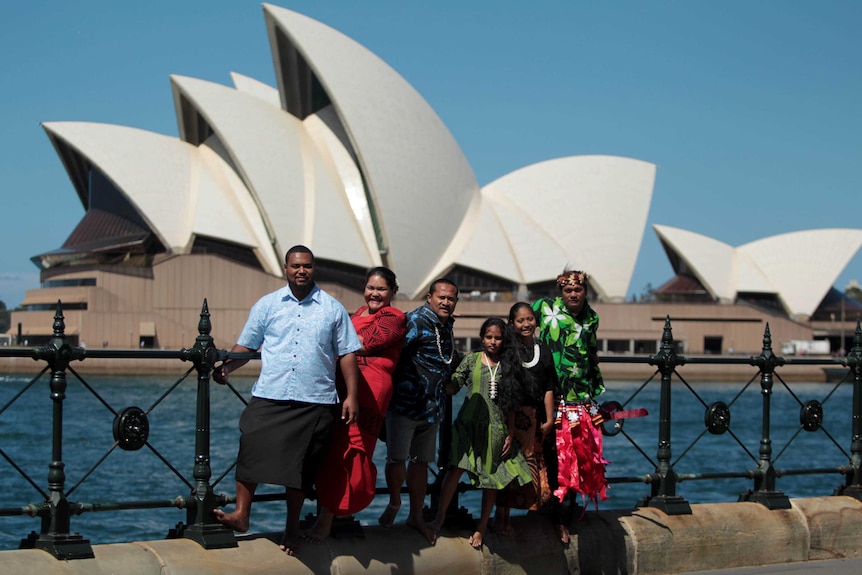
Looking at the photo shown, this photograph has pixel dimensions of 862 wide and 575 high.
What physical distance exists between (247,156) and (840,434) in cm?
2644

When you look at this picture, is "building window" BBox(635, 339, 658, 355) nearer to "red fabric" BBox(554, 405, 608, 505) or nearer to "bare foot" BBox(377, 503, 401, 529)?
"red fabric" BBox(554, 405, 608, 505)

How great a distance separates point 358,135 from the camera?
4350cm

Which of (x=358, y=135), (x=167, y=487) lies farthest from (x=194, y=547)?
(x=358, y=135)

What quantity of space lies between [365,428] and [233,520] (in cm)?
60

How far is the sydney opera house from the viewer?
4344cm

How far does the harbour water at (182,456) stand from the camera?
10609 millimetres

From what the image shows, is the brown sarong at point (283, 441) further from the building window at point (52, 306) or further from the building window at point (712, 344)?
the building window at point (712, 344)

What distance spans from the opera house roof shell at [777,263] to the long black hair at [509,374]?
52482 mm

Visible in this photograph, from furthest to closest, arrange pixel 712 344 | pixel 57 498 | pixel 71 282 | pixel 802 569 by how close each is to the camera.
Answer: pixel 712 344, pixel 71 282, pixel 802 569, pixel 57 498

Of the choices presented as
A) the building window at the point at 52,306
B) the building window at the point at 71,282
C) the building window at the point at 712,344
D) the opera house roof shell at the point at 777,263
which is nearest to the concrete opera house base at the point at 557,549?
the building window at the point at 52,306

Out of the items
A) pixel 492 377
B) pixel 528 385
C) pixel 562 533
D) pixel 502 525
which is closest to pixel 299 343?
pixel 492 377

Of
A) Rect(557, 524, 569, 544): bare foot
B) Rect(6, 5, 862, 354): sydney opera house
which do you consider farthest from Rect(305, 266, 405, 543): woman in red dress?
Rect(6, 5, 862, 354): sydney opera house

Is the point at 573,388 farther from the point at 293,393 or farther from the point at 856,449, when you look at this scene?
the point at 856,449

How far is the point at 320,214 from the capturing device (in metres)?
45.2
